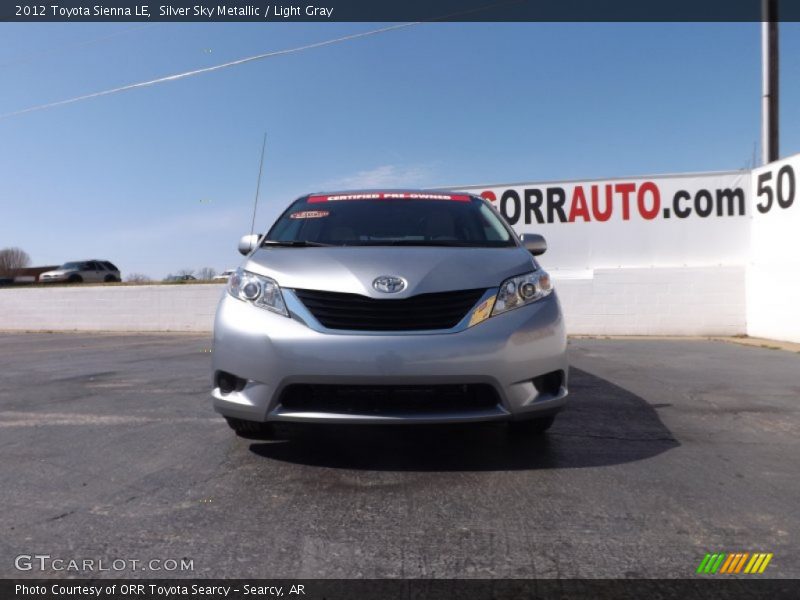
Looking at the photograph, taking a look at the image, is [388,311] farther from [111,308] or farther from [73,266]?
[73,266]

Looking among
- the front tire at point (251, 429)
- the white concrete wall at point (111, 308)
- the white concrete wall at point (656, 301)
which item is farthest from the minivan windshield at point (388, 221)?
the white concrete wall at point (111, 308)

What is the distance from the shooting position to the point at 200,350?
1004 cm

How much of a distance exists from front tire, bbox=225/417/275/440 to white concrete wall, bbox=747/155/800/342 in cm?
945

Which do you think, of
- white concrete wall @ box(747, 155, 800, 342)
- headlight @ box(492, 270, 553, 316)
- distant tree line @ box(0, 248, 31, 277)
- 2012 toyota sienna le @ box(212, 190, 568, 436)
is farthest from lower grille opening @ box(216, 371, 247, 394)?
distant tree line @ box(0, 248, 31, 277)

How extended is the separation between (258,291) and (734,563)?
2.47 meters

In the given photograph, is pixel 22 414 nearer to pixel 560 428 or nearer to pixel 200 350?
pixel 560 428

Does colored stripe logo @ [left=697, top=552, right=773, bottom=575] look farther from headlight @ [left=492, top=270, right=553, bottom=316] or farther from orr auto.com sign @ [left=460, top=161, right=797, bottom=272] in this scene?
orr auto.com sign @ [left=460, top=161, right=797, bottom=272]

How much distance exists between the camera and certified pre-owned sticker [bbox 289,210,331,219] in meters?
4.55

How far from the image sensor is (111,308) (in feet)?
53.0

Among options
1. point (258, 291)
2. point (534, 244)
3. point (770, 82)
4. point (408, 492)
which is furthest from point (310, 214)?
point (770, 82)

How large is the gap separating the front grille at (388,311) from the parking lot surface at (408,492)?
77cm

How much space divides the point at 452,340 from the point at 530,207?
1082 cm

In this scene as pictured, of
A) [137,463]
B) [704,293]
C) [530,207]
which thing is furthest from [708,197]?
[137,463]
